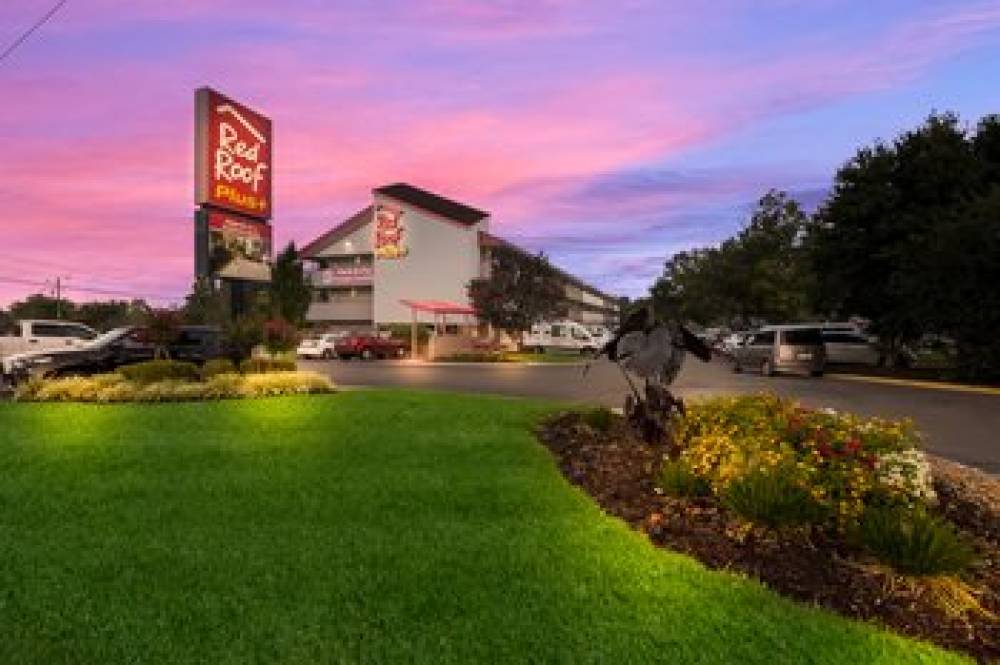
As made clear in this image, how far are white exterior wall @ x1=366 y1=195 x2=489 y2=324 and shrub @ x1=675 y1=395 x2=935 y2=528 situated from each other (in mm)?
67370

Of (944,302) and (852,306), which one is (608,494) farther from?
(852,306)

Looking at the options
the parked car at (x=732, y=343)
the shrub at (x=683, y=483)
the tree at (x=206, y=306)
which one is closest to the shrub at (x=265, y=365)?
the tree at (x=206, y=306)

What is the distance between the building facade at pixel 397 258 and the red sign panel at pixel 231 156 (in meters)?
44.3

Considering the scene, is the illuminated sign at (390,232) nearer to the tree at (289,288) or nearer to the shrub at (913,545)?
the tree at (289,288)

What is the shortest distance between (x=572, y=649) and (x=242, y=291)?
26.8 meters

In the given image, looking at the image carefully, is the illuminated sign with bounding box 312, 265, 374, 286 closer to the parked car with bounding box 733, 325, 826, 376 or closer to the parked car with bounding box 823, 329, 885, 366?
the parked car with bounding box 823, 329, 885, 366

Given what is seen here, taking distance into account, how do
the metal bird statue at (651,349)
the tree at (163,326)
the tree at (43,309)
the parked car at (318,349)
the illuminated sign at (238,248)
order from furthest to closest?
the tree at (43,309) < the parked car at (318,349) < the illuminated sign at (238,248) < the tree at (163,326) < the metal bird statue at (651,349)

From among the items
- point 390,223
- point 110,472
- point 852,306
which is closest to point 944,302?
point 852,306

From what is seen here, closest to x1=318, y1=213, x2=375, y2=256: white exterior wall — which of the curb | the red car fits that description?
the red car

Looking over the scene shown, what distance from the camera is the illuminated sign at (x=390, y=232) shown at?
75.1m

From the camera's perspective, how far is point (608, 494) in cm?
851

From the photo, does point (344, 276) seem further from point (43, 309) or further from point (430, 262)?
point (43, 309)

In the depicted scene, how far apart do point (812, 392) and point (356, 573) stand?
69.6 feet

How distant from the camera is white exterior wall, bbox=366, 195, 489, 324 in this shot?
75.8 meters
